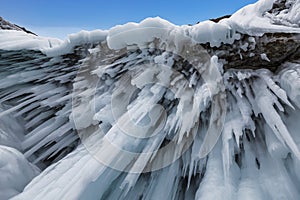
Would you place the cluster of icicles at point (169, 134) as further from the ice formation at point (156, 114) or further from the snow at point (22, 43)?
the snow at point (22, 43)

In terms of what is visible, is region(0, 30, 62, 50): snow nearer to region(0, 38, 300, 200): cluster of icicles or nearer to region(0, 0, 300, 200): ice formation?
region(0, 0, 300, 200): ice formation

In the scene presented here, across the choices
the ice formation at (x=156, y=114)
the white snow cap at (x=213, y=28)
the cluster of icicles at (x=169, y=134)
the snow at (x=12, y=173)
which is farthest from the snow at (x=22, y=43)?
the snow at (x=12, y=173)

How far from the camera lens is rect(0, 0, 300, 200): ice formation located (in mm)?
1856

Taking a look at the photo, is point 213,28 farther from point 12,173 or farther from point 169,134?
point 12,173

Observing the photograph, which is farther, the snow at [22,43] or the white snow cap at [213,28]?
the snow at [22,43]

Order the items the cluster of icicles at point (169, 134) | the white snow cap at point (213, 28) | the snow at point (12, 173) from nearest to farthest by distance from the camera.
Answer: the cluster of icicles at point (169, 134)
the snow at point (12, 173)
the white snow cap at point (213, 28)

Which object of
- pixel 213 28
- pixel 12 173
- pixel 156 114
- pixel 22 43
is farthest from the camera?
pixel 22 43

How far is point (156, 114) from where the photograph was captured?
222 cm

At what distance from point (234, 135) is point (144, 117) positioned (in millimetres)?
690

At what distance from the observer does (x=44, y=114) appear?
117 inches

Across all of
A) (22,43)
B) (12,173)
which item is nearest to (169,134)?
(12,173)

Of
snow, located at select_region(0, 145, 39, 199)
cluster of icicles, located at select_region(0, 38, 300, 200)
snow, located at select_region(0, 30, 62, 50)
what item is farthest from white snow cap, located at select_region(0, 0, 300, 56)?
snow, located at select_region(0, 145, 39, 199)

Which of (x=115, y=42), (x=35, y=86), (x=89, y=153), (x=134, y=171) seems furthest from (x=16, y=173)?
(x=115, y=42)

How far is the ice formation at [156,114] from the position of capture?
1.86 metres
